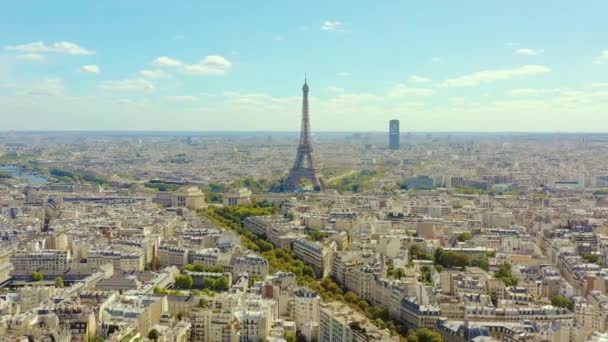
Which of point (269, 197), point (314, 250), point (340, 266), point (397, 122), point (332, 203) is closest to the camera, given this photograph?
point (340, 266)

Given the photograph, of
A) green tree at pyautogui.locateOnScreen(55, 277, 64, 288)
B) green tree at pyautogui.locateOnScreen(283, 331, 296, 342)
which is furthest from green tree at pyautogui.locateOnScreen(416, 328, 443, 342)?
green tree at pyautogui.locateOnScreen(55, 277, 64, 288)

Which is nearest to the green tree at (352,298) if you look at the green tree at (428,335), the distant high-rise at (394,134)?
the green tree at (428,335)

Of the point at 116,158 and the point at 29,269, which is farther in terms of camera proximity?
the point at 116,158

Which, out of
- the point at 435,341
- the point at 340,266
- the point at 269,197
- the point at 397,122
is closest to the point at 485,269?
the point at 340,266

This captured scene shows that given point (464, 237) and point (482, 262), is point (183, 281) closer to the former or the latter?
point (482, 262)

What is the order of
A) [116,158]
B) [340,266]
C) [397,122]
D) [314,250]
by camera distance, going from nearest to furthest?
1. [340,266]
2. [314,250]
3. [116,158]
4. [397,122]

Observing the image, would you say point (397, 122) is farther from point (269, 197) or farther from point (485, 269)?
point (485, 269)

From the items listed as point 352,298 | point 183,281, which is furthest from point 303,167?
point 352,298

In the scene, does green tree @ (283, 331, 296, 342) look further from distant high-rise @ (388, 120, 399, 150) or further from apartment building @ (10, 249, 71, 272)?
distant high-rise @ (388, 120, 399, 150)
